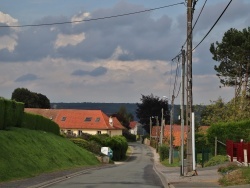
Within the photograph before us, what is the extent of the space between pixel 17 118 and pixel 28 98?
79.9m

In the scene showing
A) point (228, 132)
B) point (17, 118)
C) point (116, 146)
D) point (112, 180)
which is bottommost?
point (112, 180)

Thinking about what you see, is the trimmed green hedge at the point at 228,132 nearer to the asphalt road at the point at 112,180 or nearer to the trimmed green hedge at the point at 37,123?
the asphalt road at the point at 112,180

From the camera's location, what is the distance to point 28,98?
399 ft

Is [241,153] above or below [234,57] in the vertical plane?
below

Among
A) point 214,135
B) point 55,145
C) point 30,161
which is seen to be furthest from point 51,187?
point 214,135

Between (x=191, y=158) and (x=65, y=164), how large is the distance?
1632cm

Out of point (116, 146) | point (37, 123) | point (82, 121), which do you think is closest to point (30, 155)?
point (37, 123)

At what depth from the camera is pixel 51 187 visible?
20969 mm

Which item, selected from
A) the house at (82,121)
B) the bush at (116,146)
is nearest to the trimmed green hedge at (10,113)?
the bush at (116,146)

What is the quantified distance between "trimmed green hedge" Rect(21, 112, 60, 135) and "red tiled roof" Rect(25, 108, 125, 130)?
50072mm

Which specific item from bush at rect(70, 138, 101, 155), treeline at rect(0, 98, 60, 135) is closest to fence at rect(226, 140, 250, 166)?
treeline at rect(0, 98, 60, 135)

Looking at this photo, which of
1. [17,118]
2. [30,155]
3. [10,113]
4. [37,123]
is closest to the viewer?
[30,155]

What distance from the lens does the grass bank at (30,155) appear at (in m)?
27.1

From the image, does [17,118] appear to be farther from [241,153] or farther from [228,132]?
[241,153]
